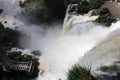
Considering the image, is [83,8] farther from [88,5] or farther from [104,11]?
[104,11]

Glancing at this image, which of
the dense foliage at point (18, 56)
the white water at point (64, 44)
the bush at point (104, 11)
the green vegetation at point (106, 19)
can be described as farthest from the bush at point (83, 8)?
the dense foliage at point (18, 56)

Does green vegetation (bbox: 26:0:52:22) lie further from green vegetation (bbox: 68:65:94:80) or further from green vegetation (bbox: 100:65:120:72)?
green vegetation (bbox: 100:65:120:72)

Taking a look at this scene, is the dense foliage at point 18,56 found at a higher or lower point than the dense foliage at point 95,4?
lower

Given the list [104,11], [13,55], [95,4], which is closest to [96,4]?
[95,4]

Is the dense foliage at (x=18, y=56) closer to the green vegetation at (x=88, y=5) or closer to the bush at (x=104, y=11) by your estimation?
the green vegetation at (x=88, y=5)

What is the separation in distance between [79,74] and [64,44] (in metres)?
13.7

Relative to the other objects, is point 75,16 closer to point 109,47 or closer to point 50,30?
point 50,30

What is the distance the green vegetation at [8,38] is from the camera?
40.6 m

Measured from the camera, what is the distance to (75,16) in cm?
3675

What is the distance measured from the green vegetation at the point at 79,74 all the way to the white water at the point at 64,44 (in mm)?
4140

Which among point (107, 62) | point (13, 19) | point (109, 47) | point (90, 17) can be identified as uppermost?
point (13, 19)

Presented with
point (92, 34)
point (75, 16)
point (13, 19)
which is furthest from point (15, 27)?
point (92, 34)

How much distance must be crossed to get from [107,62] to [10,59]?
13963 mm

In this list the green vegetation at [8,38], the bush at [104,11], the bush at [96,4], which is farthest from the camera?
the green vegetation at [8,38]
